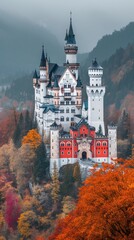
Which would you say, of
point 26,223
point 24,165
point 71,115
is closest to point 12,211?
point 26,223

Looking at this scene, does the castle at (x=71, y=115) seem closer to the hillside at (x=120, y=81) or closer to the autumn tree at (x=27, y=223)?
the autumn tree at (x=27, y=223)

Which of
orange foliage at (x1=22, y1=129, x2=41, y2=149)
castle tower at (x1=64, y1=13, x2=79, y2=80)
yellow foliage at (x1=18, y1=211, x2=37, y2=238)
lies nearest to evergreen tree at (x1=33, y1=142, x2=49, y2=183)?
orange foliage at (x1=22, y1=129, x2=41, y2=149)

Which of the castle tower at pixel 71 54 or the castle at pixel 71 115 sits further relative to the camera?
the castle tower at pixel 71 54

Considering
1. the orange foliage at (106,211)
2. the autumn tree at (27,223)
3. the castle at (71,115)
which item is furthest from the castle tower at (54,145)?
the orange foliage at (106,211)

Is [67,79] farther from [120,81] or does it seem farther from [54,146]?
[120,81]

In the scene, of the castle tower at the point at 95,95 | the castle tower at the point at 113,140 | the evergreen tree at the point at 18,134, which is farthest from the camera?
the evergreen tree at the point at 18,134

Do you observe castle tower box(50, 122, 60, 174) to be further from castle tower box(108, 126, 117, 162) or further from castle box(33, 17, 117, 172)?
castle tower box(108, 126, 117, 162)
